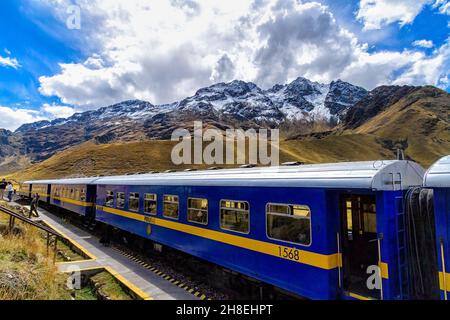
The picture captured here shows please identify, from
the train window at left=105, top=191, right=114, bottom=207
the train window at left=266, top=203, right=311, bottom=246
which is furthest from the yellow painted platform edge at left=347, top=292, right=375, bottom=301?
the train window at left=105, top=191, right=114, bottom=207

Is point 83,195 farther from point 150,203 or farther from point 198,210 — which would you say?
point 198,210

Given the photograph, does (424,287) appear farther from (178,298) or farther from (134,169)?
(134,169)

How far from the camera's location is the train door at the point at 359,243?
6418mm

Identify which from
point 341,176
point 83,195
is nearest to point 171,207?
point 341,176

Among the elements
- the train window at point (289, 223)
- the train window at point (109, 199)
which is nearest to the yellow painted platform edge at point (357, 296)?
the train window at point (289, 223)

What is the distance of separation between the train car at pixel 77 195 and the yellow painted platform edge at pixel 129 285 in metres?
9.63

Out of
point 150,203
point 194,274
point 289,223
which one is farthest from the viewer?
point 150,203

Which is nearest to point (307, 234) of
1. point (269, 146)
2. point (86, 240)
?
point (86, 240)

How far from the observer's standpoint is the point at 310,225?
650 centimetres

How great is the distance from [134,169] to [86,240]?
69529 millimetres

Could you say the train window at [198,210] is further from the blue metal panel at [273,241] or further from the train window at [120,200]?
the train window at [120,200]

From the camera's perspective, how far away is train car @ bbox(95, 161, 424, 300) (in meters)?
5.86

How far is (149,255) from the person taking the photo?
13273 mm

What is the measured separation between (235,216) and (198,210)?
1739mm
